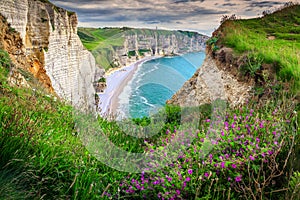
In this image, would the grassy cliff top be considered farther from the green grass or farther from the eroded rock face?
the eroded rock face

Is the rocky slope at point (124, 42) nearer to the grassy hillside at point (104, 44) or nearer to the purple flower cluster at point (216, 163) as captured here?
the grassy hillside at point (104, 44)

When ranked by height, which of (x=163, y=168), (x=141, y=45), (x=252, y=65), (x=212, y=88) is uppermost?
(x=141, y=45)

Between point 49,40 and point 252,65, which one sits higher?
point 49,40

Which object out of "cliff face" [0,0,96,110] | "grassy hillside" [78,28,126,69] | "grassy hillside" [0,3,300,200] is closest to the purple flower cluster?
"grassy hillside" [0,3,300,200]

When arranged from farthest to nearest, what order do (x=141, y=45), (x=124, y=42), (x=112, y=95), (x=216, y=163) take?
1. (x=141, y=45)
2. (x=124, y=42)
3. (x=112, y=95)
4. (x=216, y=163)

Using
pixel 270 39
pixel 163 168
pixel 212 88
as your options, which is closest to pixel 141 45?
pixel 270 39

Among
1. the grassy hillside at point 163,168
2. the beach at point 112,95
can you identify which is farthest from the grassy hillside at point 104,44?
the grassy hillside at point 163,168

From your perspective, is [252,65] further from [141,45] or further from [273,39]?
[141,45]
